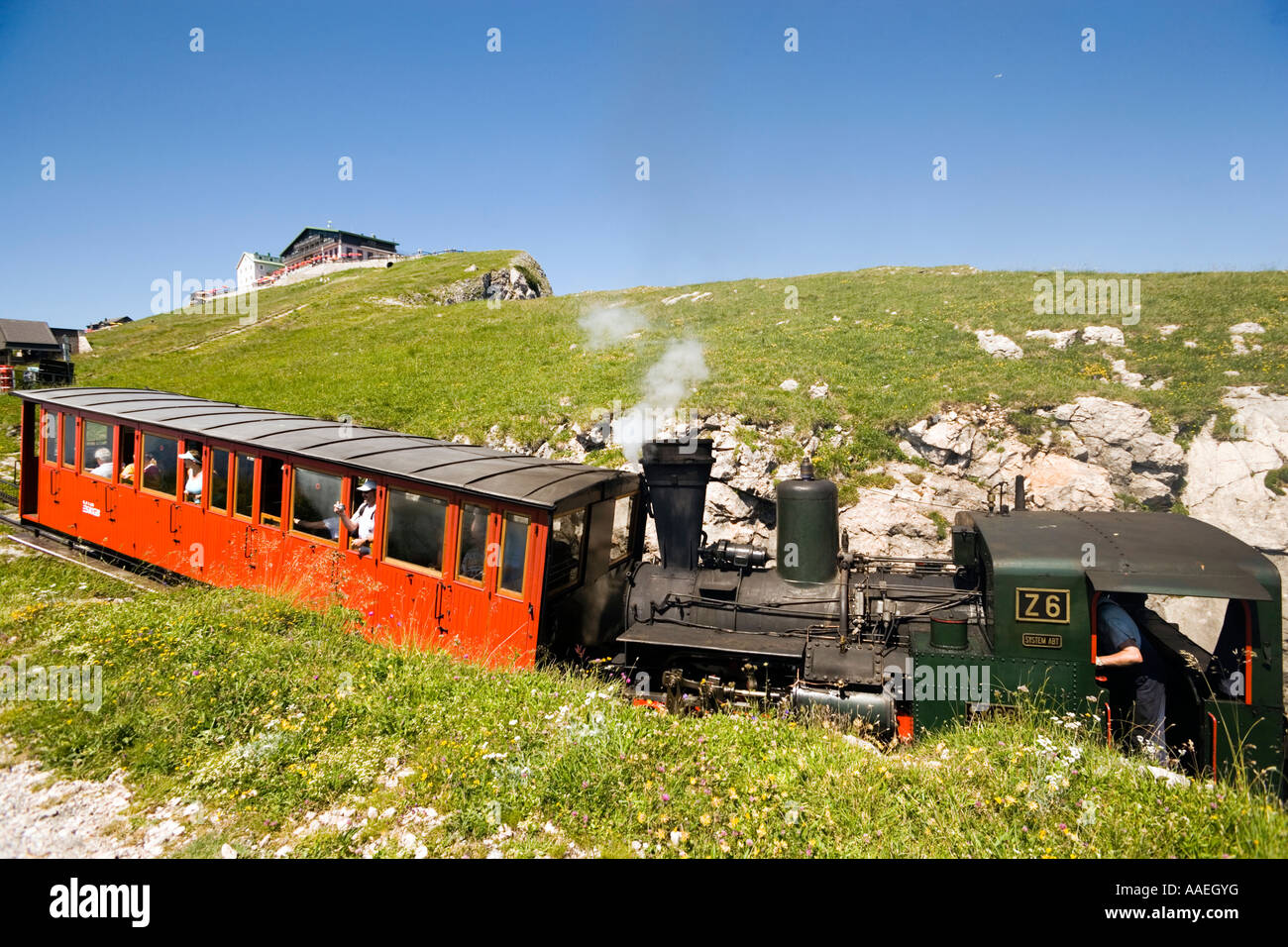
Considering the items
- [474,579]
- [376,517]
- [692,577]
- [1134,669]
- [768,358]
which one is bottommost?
[1134,669]

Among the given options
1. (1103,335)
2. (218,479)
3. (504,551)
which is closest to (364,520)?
(504,551)

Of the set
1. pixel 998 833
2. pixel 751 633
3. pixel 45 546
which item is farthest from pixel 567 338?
pixel 998 833

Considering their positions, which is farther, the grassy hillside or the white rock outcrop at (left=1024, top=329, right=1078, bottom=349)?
the white rock outcrop at (left=1024, top=329, right=1078, bottom=349)

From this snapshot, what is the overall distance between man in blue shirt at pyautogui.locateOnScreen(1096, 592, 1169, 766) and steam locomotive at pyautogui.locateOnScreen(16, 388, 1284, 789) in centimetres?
20

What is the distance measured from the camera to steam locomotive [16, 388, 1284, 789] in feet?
20.7

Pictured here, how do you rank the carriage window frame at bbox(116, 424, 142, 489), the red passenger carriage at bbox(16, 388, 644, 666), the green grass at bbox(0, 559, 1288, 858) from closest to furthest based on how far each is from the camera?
the green grass at bbox(0, 559, 1288, 858), the red passenger carriage at bbox(16, 388, 644, 666), the carriage window frame at bbox(116, 424, 142, 489)

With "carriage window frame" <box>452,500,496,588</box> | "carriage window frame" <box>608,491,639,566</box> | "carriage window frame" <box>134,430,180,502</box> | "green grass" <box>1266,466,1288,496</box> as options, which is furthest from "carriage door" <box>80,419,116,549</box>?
"green grass" <box>1266,466,1288,496</box>

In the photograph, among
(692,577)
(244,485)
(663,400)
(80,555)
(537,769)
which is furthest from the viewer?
(663,400)

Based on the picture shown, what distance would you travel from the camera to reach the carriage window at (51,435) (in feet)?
38.1

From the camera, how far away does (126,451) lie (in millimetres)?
10625

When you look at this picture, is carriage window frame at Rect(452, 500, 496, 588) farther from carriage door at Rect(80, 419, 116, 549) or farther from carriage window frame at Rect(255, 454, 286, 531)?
carriage door at Rect(80, 419, 116, 549)

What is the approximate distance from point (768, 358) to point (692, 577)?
519 inches

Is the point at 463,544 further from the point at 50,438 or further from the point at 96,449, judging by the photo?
the point at 50,438

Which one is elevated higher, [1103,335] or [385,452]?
[1103,335]
